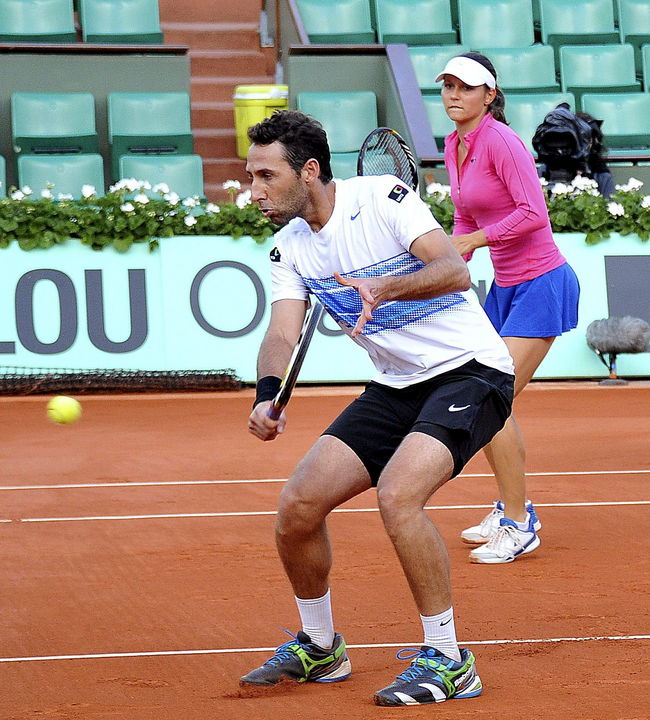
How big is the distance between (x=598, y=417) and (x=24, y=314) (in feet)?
15.8

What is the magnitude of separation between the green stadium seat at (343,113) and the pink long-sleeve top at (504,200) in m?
7.87

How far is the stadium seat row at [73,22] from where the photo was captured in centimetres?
1409

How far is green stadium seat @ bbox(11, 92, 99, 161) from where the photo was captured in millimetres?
12781

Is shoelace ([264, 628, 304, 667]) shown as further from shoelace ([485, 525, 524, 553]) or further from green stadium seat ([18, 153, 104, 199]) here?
green stadium seat ([18, 153, 104, 199])

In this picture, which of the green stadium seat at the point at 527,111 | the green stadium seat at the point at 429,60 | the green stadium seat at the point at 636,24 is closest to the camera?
the green stadium seat at the point at 527,111

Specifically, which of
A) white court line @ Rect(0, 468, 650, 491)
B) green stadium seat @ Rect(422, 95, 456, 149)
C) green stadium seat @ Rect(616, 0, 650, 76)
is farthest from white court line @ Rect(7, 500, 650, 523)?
green stadium seat @ Rect(616, 0, 650, 76)

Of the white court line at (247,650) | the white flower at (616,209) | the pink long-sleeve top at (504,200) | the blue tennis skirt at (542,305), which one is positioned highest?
the white flower at (616,209)

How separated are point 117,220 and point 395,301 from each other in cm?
733

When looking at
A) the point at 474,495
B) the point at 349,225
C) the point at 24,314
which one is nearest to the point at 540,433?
the point at 474,495

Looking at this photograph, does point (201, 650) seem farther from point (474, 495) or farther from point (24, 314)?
point (24, 314)

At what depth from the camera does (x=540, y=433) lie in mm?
8602

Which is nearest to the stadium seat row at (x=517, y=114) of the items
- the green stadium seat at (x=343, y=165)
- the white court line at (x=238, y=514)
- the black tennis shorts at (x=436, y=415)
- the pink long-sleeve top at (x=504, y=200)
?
the green stadium seat at (x=343, y=165)

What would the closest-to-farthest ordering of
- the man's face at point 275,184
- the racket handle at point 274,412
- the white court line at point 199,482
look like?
1. the racket handle at point 274,412
2. the man's face at point 275,184
3. the white court line at point 199,482

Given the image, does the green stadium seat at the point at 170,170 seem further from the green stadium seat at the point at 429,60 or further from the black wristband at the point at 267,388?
the black wristband at the point at 267,388
